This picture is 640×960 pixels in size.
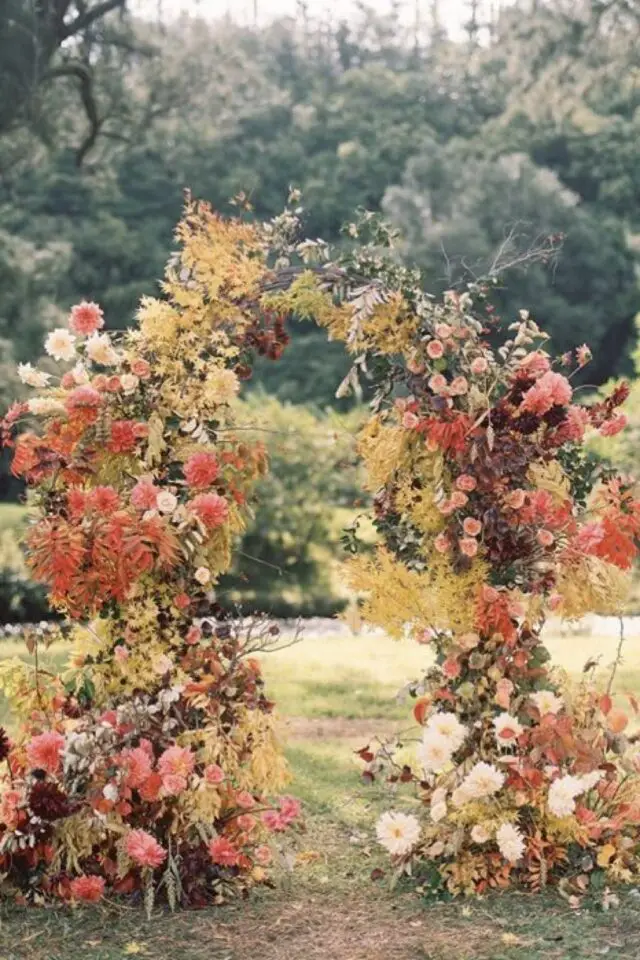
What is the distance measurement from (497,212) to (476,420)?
1704 centimetres

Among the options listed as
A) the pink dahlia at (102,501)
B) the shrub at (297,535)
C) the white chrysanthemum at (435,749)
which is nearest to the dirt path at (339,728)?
the white chrysanthemum at (435,749)

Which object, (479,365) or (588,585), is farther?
(588,585)

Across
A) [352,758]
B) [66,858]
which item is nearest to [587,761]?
[66,858]

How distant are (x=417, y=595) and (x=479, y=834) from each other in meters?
0.83

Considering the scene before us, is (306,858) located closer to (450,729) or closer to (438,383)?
(450,729)

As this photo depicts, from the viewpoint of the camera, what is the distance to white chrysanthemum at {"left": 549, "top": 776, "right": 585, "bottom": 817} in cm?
413

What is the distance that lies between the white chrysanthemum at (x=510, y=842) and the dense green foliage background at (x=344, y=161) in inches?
397

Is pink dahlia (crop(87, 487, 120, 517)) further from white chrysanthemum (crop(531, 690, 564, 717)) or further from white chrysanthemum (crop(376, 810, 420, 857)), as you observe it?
white chrysanthemum (crop(531, 690, 564, 717))

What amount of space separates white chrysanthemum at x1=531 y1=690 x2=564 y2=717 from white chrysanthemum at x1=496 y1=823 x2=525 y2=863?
0.40 m

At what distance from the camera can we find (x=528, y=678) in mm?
4449

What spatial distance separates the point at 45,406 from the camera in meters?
4.29

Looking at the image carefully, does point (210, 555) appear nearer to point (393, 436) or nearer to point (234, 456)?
point (234, 456)

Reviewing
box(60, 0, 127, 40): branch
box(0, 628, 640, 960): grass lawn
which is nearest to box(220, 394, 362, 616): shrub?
box(60, 0, 127, 40): branch

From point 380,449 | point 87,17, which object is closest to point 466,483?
point 380,449
